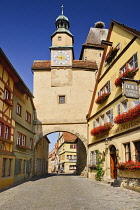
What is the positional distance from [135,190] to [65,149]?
120ft

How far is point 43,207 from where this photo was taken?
7145mm

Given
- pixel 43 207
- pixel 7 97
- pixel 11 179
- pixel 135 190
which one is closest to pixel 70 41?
pixel 7 97

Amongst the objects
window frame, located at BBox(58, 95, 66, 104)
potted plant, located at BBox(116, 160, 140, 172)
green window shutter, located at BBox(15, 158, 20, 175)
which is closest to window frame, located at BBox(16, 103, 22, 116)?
green window shutter, located at BBox(15, 158, 20, 175)

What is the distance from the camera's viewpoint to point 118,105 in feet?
46.2

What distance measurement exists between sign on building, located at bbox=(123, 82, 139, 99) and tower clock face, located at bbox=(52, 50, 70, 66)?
596 inches

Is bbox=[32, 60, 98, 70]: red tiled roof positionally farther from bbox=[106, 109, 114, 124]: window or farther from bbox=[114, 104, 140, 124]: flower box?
bbox=[114, 104, 140, 124]: flower box

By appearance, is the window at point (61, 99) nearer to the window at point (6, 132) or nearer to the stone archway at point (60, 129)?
the stone archway at point (60, 129)

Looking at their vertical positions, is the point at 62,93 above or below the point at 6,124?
above

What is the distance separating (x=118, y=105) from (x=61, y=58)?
1315 centimetres

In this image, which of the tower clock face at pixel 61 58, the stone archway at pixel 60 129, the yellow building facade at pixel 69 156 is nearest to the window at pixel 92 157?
the stone archway at pixel 60 129

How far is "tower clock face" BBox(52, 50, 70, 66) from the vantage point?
25000mm

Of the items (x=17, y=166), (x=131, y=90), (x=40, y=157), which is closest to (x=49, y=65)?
(x=40, y=157)

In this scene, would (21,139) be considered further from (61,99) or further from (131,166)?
(131,166)

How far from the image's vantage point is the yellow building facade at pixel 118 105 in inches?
466
